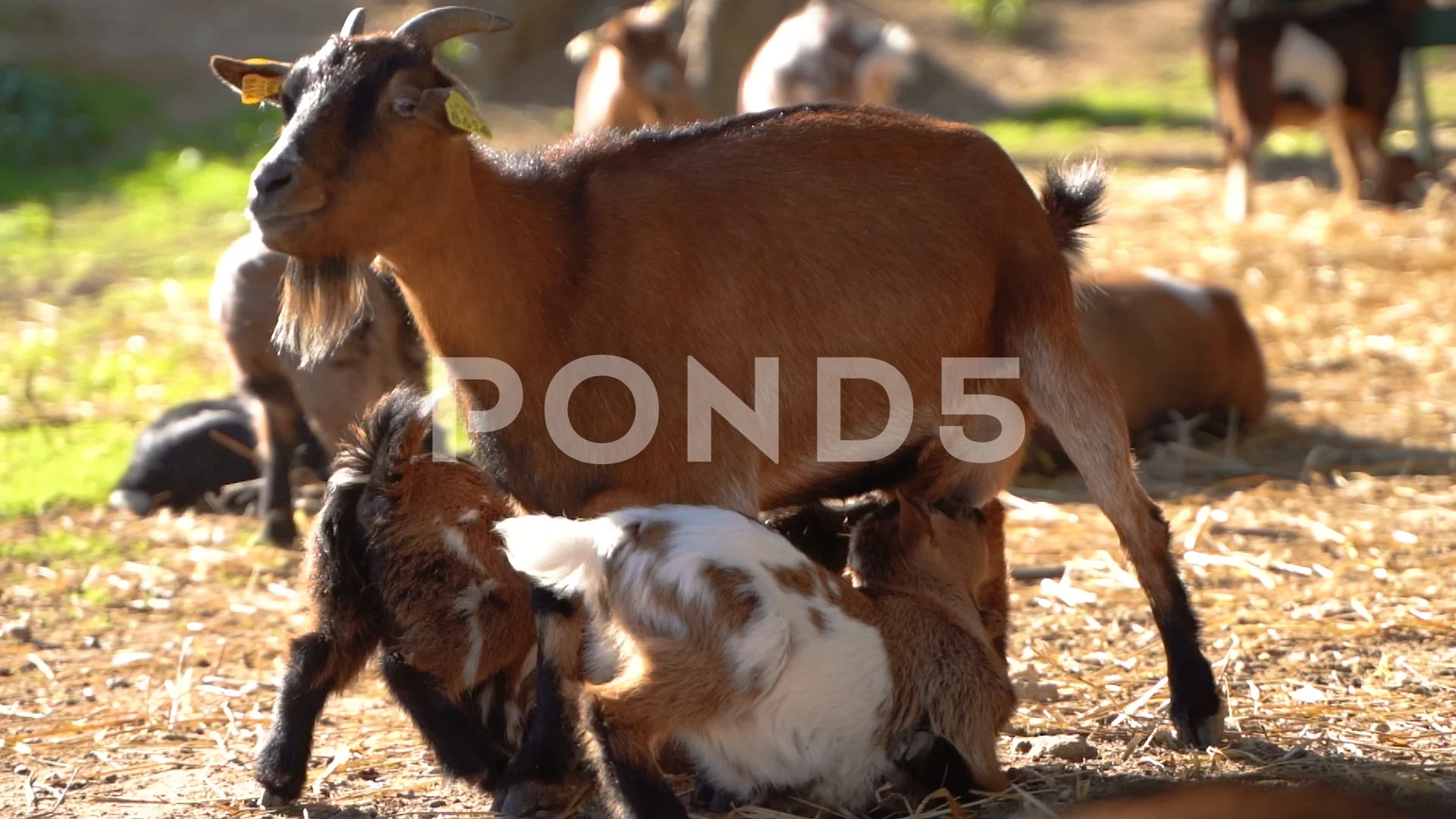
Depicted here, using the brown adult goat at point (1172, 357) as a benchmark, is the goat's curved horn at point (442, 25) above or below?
above

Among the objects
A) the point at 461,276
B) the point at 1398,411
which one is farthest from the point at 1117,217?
the point at 461,276

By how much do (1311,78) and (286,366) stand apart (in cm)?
792

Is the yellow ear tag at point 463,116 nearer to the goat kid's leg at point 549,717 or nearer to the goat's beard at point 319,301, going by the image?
the goat's beard at point 319,301

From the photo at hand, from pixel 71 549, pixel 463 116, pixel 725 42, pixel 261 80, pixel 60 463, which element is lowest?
Result: pixel 71 549

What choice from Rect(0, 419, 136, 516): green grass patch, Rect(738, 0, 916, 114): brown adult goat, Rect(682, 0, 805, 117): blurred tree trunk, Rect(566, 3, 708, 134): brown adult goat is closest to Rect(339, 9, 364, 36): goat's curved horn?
Rect(0, 419, 136, 516): green grass patch

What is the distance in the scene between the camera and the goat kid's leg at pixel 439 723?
3623 mm

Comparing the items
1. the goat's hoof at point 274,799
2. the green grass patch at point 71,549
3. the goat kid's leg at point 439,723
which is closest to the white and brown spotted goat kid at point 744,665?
the goat kid's leg at point 439,723

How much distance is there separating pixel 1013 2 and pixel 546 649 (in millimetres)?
15685

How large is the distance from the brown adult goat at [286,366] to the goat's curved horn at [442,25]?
169 centimetres

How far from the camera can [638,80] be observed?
10.7 m

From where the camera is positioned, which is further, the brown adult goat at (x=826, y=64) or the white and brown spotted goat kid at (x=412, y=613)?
the brown adult goat at (x=826, y=64)

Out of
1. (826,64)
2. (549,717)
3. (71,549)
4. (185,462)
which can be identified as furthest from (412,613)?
(826,64)

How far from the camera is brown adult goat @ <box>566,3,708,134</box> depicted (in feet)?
34.8

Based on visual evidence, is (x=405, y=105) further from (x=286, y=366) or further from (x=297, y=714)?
(x=286, y=366)
